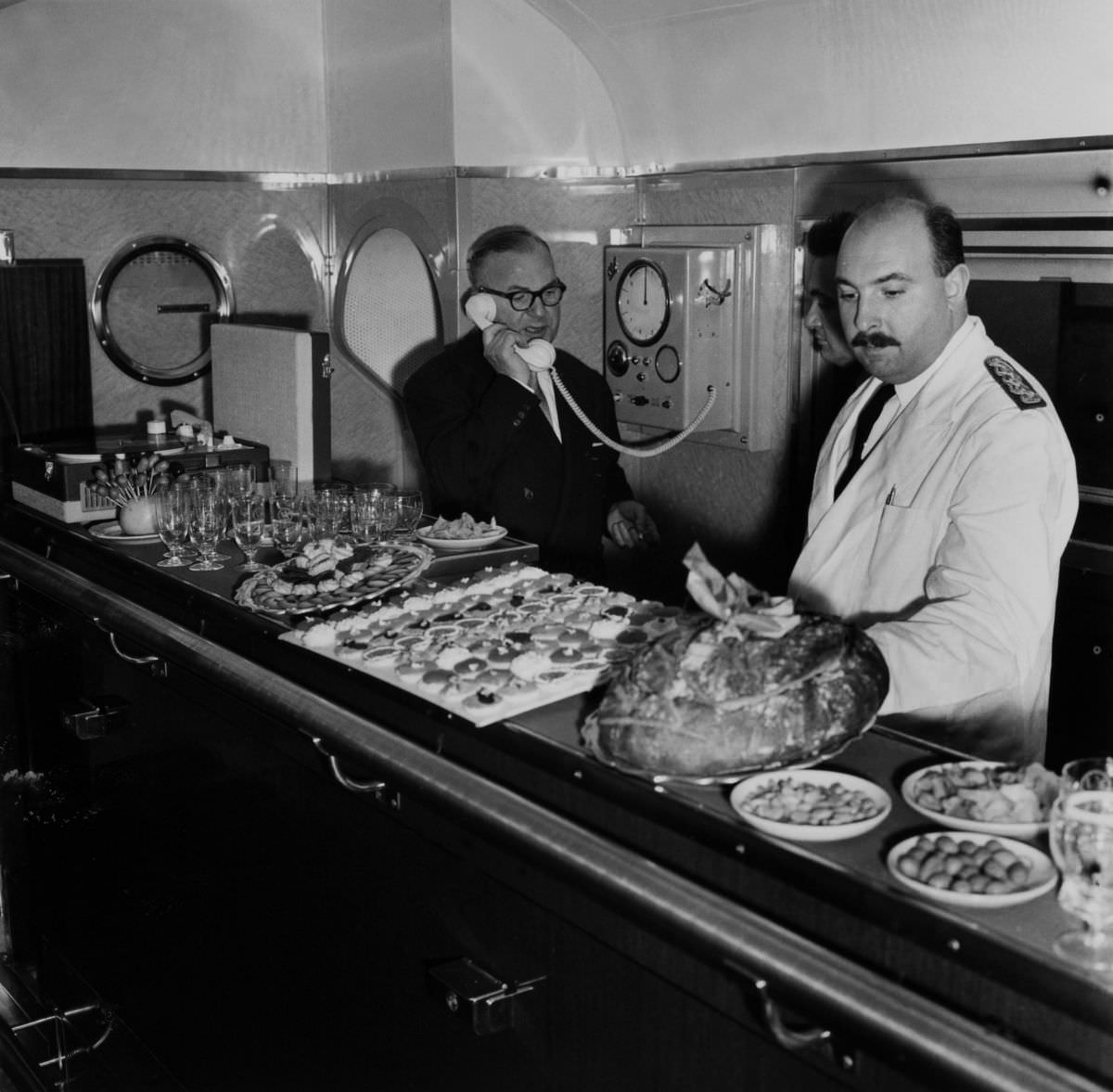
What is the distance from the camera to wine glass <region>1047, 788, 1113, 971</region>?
1.73 metres

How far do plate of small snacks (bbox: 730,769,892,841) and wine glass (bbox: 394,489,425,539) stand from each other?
6.21 ft

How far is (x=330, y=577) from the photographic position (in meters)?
3.48

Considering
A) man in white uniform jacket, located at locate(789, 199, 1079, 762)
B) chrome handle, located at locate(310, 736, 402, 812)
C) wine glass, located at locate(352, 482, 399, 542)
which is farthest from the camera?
wine glass, located at locate(352, 482, 399, 542)

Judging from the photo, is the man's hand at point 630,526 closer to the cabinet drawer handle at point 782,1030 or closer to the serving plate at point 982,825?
the serving plate at point 982,825

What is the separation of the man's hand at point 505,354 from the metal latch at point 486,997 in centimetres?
275

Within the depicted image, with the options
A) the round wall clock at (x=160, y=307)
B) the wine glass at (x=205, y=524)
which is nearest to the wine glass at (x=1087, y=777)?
the wine glass at (x=205, y=524)

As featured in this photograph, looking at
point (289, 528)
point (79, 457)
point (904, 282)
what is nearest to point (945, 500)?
point (904, 282)

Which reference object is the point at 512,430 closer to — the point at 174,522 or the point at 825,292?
the point at 825,292

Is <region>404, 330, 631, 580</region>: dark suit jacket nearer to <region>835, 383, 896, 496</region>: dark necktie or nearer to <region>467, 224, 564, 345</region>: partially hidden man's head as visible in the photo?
<region>467, 224, 564, 345</region>: partially hidden man's head

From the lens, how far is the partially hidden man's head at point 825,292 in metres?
5.32

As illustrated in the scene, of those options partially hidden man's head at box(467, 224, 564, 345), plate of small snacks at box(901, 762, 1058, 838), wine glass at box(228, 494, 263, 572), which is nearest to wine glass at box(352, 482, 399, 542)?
wine glass at box(228, 494, 263, 572)

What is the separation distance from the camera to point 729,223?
5.82 meters

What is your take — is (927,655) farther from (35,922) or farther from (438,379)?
(35,922)

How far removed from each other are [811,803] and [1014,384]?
150cm
